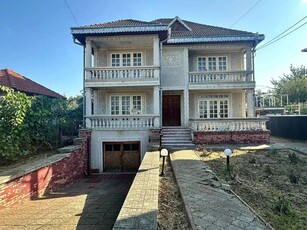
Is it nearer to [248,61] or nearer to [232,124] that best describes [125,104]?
[232,124]

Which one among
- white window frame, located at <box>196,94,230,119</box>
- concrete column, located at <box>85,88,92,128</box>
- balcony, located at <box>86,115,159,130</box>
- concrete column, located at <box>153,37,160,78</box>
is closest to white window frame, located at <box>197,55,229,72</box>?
white window frame, located at <box>196,94,230,119</box>

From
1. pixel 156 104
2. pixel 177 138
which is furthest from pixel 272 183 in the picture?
pixel 156 104

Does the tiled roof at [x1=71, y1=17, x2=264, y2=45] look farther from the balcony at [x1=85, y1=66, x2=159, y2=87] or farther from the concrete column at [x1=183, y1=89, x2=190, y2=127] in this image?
the concrete column at [x1=183, y1=89, x2=190, y2=127]

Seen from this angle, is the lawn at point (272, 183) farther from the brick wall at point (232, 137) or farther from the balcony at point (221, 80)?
the balcony at point (221, 80)

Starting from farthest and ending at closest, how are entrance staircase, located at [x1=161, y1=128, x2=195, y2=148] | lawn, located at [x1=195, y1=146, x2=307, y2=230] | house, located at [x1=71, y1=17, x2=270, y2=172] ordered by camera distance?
house, located at [x1=71, y1=17, x2=270, y2=172] < entrance staircase, located at [x1=161, y1=128, x2=195, y2=148] < lawn, located at [x1=195, y1=146, x2=307, y2=230]

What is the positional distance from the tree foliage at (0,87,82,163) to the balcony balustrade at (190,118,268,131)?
8.16m

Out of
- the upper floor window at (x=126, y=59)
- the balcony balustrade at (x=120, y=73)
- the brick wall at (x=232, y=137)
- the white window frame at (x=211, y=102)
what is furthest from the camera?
the white window frame at (x=211, y=102)

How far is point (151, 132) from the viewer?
35.7 feet

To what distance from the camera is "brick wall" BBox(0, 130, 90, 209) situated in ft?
17.9

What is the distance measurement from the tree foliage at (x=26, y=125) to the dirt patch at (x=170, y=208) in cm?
668

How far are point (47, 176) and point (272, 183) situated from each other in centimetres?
738

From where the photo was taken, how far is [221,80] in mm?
13016

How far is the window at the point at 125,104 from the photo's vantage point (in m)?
13.8

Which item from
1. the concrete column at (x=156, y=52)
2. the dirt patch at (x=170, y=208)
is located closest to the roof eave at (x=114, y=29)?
the concrete column at (x=156, y=52)
